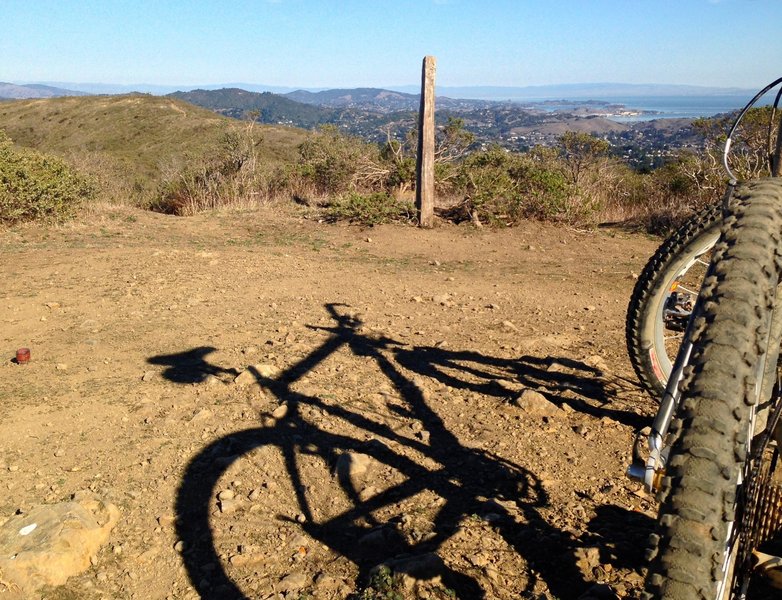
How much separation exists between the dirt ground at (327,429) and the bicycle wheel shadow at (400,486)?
0.01 meters

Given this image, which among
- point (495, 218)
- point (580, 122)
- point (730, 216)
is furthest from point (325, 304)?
point (580, 122)

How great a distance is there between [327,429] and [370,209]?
7755 mm

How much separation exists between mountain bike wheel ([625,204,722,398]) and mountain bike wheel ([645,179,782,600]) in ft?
4.51

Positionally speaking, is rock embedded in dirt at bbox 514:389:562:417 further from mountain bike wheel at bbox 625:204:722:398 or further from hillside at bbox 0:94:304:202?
hillside at bbox 0:94:304:202

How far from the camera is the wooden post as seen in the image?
37.1ft

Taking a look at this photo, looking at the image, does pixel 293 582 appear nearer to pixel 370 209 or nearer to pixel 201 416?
pixel 201 416

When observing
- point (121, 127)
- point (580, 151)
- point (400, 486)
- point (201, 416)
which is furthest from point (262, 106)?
point (400, 486)

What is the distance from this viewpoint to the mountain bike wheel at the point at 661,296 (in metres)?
3.09

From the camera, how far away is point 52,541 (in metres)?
2.65

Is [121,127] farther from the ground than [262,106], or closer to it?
closer to it

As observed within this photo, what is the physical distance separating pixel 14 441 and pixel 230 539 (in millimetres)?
1642

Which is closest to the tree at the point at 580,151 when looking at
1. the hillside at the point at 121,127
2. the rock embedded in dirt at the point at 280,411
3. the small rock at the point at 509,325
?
the small rock at the point at 509,325

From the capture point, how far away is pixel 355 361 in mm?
4840

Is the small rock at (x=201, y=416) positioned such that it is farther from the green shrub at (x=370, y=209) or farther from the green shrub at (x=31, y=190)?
the green shrub at (x=31, y=190)
